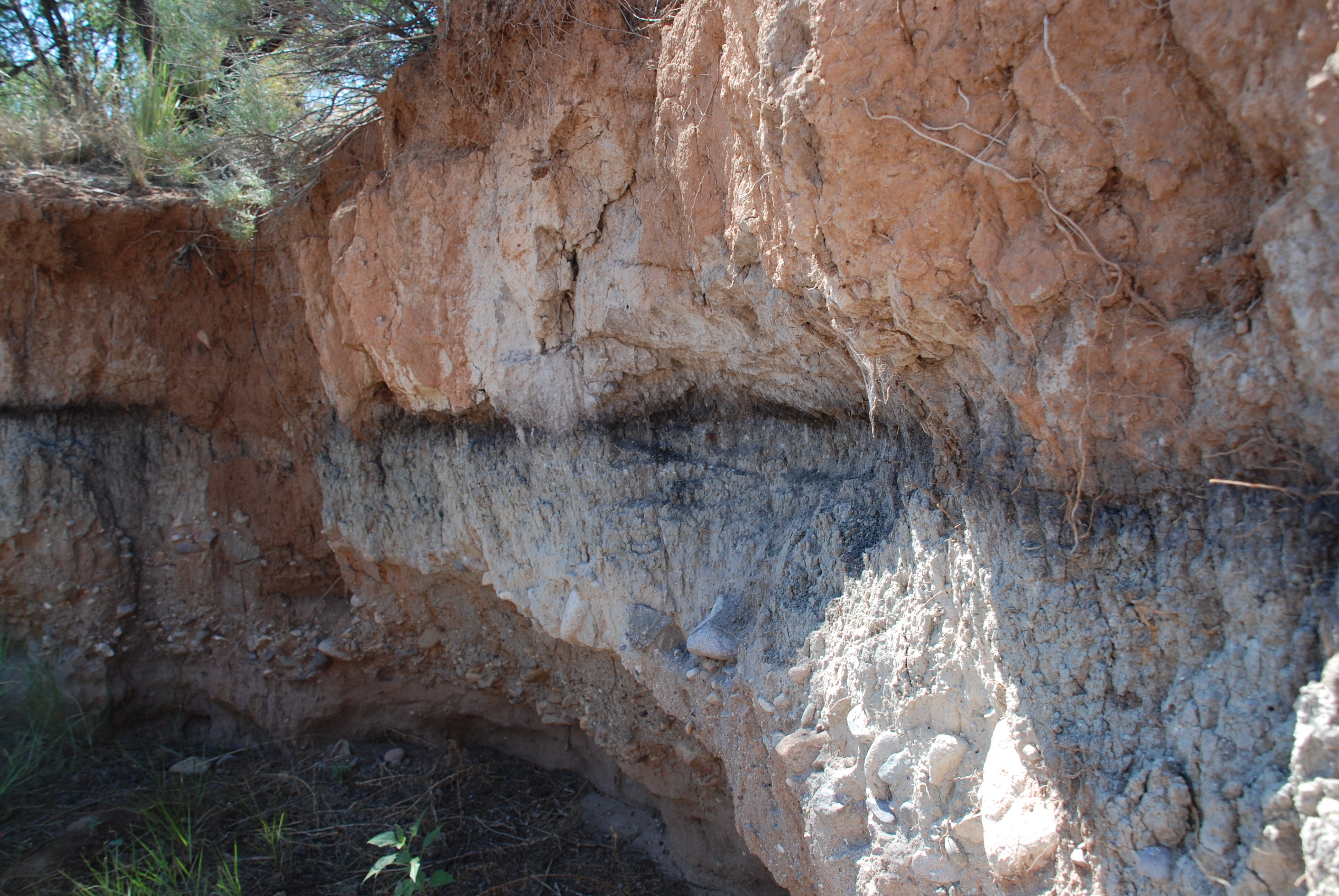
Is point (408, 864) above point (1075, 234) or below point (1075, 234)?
below

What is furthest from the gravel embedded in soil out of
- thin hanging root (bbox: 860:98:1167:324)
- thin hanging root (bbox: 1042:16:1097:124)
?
thin hanging root (bbox: 1042:16:1097:124)

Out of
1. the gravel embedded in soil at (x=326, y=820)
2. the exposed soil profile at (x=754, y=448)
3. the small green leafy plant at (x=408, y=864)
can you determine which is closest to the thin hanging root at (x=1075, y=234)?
the exposed soil profile at (x=754, y=448)

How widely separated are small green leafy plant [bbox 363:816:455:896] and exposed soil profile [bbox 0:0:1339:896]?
0.19m

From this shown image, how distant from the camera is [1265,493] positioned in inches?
42.3

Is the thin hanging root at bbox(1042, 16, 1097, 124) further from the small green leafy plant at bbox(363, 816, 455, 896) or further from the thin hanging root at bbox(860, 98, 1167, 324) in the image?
the small green leafy plant at bbox(363, 816, 455, 896)

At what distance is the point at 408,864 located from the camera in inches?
118

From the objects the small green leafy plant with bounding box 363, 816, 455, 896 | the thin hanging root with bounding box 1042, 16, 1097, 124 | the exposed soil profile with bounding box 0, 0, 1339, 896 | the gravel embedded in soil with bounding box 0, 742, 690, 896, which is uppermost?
the thin hanging root with bounding box 1042, 16, 1097, 124

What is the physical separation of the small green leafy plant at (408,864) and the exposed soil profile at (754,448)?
19 centimetres

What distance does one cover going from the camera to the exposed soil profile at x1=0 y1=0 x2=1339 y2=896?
3.52 feet

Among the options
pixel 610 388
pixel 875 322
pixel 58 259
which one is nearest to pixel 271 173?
pixel 58 259

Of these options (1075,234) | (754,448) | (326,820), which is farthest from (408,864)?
(1075,234)

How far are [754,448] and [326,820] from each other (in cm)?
251

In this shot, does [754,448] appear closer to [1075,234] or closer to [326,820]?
[1075,234]

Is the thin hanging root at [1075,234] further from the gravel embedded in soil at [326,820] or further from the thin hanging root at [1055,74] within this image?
the gravel embedded in soil at [326,820]
